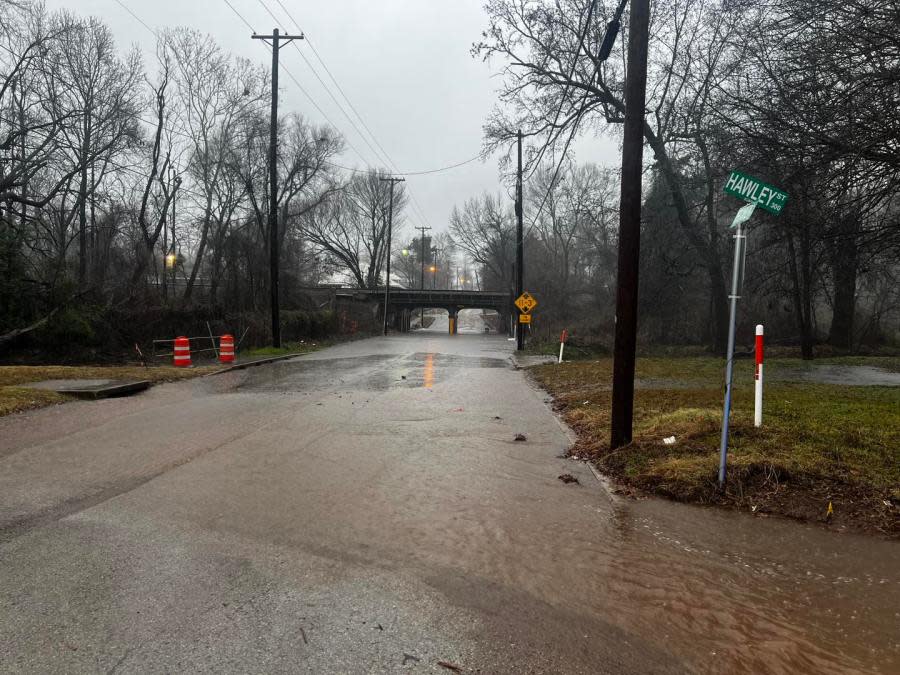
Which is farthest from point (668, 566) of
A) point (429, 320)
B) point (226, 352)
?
point (429, 320)

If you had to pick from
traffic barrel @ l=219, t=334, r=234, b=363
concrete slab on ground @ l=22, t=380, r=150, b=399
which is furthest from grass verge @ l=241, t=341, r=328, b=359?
concrete slab on ground @ l=22, t=380, r=150, b=399

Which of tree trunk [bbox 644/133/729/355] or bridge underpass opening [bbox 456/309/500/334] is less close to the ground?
tree trunk [bbox 644/133/729/355]

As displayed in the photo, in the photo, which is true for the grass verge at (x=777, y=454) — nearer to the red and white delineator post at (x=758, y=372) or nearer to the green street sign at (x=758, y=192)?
the red and white delineator post at (x=758, y=372)

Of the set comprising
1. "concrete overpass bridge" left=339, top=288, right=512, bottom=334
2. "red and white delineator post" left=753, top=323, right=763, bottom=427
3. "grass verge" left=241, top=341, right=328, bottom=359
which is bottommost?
"grass verge" left=241, top=341, right=328, bottom=359

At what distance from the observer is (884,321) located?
3347 centimetres

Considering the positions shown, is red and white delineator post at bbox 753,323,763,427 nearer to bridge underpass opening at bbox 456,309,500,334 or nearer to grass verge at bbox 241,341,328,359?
grass verge at bbox 241,341,328,359

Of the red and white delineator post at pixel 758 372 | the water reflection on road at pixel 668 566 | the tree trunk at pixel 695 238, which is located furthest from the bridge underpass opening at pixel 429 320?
the water reflection on road at pixel 668 566

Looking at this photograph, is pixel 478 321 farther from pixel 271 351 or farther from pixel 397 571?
pixel 397 571

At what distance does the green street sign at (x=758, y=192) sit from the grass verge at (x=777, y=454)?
93.8 inches

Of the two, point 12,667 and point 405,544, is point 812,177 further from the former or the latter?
point 12,667

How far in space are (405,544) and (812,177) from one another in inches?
357

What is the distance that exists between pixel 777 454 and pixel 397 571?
411cm

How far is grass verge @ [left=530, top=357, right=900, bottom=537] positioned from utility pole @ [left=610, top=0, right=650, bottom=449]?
778 mm

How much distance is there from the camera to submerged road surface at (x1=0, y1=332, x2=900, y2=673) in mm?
2887
